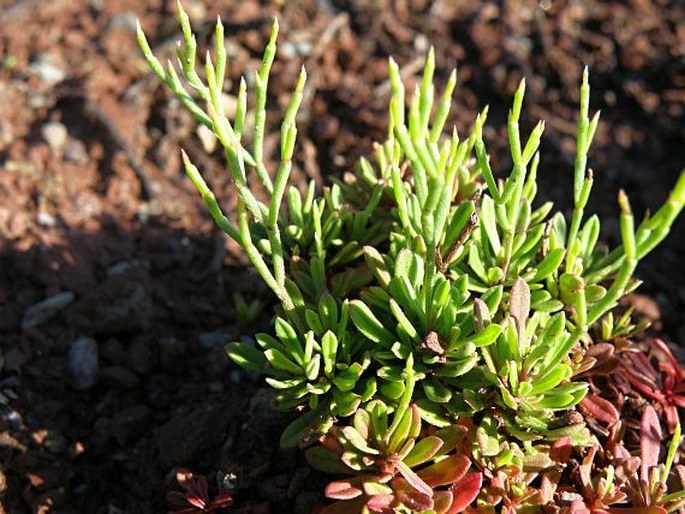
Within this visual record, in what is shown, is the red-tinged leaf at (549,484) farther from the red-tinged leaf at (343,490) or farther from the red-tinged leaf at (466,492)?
the red-tinged leaf at (343,490)

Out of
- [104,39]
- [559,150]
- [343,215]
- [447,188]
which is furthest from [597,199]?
[104,39]

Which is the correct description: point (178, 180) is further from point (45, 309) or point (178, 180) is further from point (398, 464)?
point (398, 464)

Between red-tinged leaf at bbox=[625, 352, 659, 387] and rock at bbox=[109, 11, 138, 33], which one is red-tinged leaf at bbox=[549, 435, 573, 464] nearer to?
red-tinged leaf at bbox=[625, 352, 659, 387]

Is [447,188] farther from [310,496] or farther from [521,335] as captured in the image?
[310,496]

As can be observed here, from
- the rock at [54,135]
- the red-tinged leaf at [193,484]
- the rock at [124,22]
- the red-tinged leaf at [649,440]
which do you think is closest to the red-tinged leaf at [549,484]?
the red-tinged leaf at [649,440]

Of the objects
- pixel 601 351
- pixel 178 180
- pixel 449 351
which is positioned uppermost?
pixel 449 351

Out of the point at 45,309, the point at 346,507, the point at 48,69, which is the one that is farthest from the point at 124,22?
the point at 346,507

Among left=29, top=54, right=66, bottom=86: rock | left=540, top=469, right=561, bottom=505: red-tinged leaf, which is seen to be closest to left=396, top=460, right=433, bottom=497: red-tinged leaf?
left=540, top=469, right=561, bottom=505: red-tinged leaf
